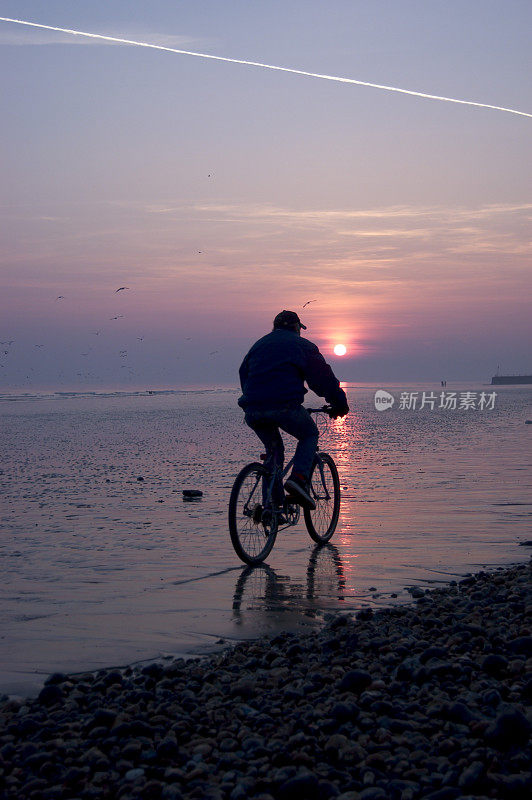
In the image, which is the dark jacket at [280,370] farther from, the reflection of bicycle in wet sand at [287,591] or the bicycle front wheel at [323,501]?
the reflection of bicycle in wet sand at [287,591]

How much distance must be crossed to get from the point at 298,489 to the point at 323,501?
997 mm

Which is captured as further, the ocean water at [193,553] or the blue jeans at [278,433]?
the blue jeans at [278,433]

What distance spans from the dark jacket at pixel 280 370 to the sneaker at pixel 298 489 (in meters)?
0.76

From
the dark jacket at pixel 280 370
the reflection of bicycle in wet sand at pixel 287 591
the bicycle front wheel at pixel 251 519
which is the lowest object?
the reflection of bicycle in wet sand at pixel 287 591

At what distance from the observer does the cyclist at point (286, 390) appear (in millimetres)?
8297

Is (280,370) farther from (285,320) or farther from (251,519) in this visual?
(251,519)

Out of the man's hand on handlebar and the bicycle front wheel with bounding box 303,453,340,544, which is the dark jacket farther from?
the bicycle front wheel with bounding box 303,453,340,544

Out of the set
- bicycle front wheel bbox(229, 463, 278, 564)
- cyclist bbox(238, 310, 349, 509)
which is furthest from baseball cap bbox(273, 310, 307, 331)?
bicycle front wheel bbox(229, 463, 278, 564)

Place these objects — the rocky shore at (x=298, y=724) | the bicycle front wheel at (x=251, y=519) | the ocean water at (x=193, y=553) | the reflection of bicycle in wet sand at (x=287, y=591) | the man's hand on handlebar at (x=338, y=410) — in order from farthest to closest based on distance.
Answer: the man's hand on handlebar at (x=338, y=410), the bicycle front wheel at (x=251, y=519), the reflection of bicycle in wet sand at (x=287, y=591), the ocean water at (x=193, y=553), the rocky shore at (x=298, y=724)

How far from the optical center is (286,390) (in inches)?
326

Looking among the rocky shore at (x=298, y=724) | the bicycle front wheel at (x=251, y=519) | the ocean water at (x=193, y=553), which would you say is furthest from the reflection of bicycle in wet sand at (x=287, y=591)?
the rocky shore at (x=298, y=724)

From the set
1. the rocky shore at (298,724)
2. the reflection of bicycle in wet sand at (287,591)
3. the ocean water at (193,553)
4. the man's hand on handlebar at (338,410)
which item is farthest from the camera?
the man's hand on handlebar at (338,410)

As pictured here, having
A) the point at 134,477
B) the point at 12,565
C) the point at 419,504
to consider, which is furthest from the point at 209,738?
the point at 134,477

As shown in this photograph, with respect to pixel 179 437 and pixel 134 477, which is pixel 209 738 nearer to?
pixel 134 477
